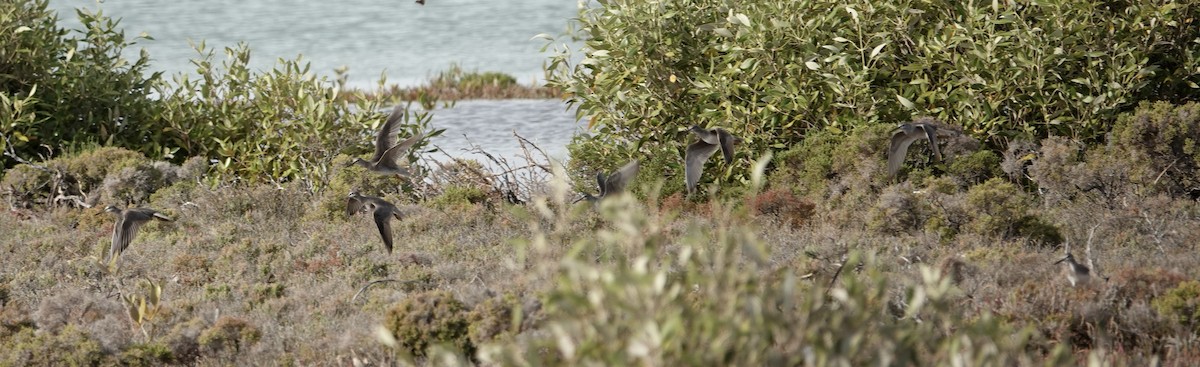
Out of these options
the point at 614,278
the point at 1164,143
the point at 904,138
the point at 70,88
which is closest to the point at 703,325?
the point at 614,278

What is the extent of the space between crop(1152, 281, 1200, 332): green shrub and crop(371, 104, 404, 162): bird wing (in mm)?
4916

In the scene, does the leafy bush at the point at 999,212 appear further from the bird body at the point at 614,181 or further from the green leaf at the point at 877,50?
the bird body at the point at 614,181

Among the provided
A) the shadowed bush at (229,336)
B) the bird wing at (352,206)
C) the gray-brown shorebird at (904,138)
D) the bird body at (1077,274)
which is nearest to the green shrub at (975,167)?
the gray-brown shorebird at (904,138)

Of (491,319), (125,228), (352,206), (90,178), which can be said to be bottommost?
(90,178)

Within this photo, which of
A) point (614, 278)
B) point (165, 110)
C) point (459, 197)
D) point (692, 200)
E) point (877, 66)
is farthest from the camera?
point (165, 110)

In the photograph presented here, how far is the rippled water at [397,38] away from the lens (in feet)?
64.1

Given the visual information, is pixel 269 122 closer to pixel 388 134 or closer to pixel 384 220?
pixel 388 134

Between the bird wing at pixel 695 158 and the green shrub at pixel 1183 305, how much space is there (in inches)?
125

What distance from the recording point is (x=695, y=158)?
8.54 m

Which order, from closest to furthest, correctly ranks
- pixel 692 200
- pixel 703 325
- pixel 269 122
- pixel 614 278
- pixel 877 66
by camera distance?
pixel 614 278 < pixel 703 325 < pixel 877 66 < pixel 692 200 < pixel 269 122

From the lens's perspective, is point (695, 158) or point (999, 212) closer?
point (999, 212)

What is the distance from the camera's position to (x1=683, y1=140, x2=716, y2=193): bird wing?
8398 mm

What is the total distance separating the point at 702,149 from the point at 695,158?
87 mm

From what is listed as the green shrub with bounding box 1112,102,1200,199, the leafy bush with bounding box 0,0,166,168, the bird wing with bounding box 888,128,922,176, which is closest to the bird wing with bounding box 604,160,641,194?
the bird wing with bounding box 888,128,922,176
